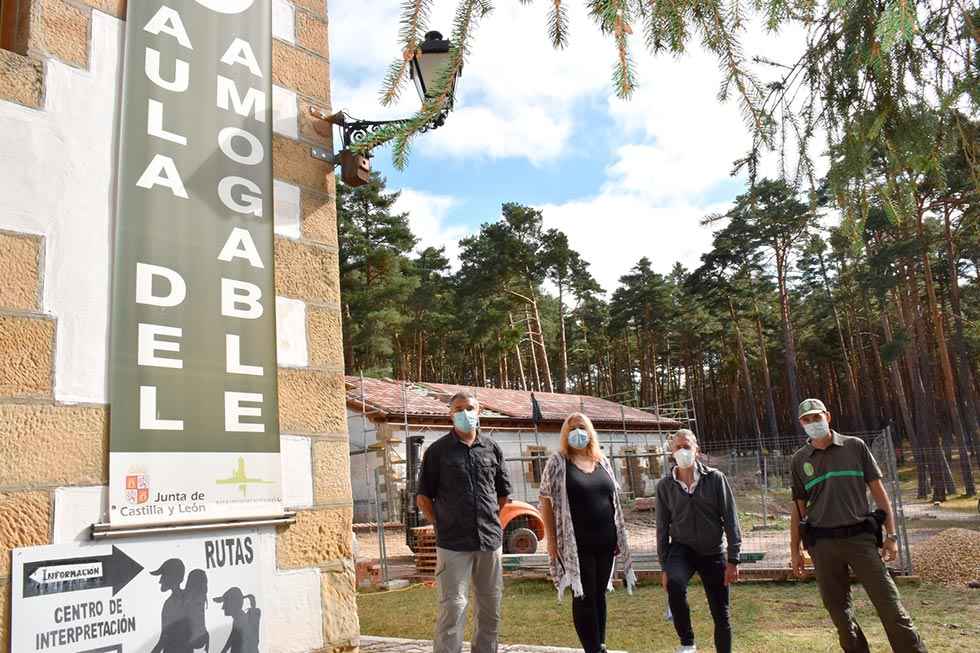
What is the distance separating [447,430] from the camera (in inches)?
863

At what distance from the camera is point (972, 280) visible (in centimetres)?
2992

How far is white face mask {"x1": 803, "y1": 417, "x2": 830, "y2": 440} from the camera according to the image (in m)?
4.64

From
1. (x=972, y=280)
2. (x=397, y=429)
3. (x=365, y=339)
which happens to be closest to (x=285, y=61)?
(x=397, y=429)

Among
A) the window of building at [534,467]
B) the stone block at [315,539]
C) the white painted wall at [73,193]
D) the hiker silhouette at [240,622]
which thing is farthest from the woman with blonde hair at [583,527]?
the window of building at [534,467]

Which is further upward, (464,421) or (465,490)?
(464,421)

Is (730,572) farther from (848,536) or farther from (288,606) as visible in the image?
(288,606)

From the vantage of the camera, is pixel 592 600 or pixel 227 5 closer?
pixel 227 5

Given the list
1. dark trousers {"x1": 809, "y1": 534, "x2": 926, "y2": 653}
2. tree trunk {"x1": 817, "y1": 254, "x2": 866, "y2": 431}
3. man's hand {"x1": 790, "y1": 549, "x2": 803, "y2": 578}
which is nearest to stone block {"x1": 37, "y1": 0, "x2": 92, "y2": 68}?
dark trousers {"x1": 809, "y1": 534, "x2": 926, "y2": 653}

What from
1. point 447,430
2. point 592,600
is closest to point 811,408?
point 592,600

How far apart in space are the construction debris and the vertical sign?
8807mm

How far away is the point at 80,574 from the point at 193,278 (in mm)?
1043

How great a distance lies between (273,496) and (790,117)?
2.59 metres

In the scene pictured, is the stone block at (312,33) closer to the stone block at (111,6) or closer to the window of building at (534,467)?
the stone block at (111,6)

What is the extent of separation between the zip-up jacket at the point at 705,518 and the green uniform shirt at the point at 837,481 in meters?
0.48
